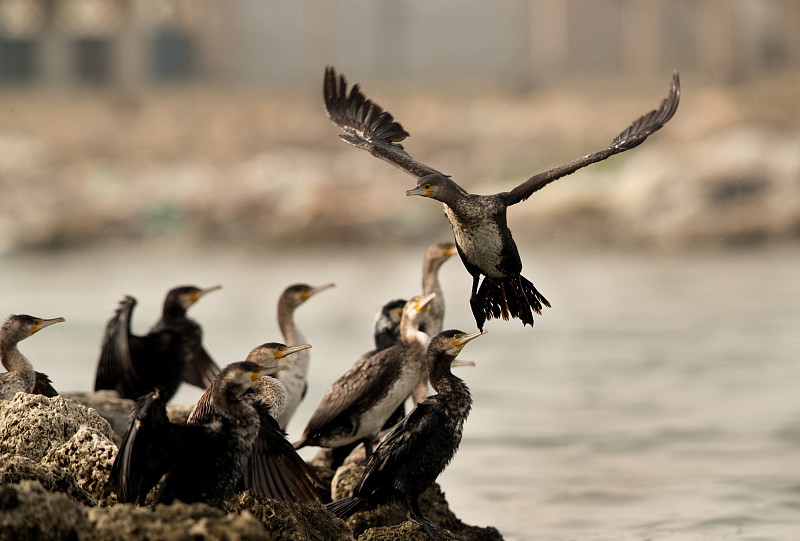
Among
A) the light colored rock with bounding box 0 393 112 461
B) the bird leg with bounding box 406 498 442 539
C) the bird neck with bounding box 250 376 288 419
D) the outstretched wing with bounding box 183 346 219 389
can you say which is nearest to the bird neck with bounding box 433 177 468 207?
the bird neck with bounding box 250 376 288 419

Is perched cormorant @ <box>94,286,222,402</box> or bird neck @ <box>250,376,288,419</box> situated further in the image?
perched cormorant @ <box>94,286,222,402</box>

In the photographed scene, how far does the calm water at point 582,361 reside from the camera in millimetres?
8898

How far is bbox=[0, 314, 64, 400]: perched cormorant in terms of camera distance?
22.7 feet

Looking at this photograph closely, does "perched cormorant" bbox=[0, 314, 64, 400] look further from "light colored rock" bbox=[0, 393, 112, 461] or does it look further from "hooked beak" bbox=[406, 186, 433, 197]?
"hooked beak" bbox=[406, 186, 433, 197]

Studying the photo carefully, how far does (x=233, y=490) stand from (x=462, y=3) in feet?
80.1

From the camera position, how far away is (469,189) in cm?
2442

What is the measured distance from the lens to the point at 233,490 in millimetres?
5719

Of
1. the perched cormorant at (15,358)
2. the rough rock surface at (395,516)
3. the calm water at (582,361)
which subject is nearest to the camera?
the rough rock surface at (395,516)

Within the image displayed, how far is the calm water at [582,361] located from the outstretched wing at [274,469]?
2.32 m

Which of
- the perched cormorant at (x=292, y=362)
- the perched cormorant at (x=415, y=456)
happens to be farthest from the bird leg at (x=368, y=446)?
the perched cormorant at (x=415, y=456)

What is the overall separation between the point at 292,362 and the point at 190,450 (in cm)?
223

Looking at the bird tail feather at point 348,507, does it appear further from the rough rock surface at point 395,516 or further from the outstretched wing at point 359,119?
the outstretched wing at point 359,119

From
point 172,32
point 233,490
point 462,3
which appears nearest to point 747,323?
point 233,490

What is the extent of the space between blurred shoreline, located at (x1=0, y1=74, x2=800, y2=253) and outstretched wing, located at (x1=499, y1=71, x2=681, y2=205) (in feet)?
55.3
